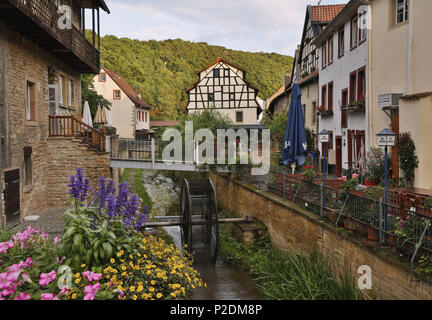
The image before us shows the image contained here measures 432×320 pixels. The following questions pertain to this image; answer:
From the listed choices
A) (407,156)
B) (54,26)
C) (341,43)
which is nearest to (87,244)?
(407,156)

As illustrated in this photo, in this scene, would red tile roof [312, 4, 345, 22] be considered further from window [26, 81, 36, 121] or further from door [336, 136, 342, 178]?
window [26, 81, 36, 121]

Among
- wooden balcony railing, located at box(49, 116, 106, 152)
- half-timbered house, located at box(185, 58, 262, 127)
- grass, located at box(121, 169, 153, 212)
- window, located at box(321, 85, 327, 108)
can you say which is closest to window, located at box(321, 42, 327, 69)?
window, located at box(321, 85, 327, 108)

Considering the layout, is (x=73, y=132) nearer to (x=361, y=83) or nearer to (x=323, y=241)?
(x=323, y=241)

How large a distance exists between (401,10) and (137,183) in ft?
65.3

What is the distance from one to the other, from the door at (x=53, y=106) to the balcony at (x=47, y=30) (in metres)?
1.21

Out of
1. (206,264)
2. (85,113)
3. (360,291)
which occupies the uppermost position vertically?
(85,113)

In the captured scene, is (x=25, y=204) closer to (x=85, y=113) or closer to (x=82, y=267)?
(x=85, y=113)

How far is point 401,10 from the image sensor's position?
11.6 meters

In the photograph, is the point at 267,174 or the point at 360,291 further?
the point at 267,174

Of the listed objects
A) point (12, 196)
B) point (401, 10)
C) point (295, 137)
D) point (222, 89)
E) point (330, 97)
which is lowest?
point (12, 196)

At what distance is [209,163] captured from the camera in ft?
55.7

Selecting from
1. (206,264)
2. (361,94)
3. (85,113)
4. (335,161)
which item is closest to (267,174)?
(206,264)

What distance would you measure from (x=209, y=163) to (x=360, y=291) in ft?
34.4
